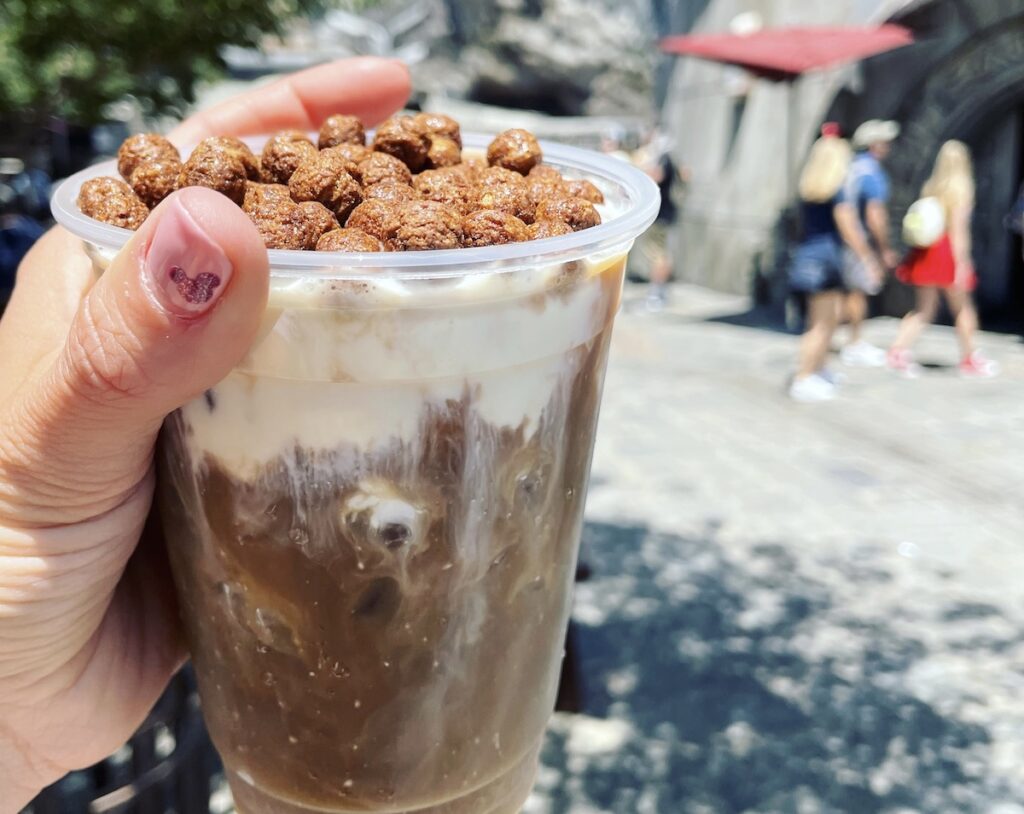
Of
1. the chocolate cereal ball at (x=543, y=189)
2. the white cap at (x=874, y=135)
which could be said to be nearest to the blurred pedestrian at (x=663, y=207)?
the white cap at (x=874, y=135)

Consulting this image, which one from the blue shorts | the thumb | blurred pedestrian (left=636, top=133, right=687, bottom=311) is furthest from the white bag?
the thumb

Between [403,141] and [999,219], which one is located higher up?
[403,141]

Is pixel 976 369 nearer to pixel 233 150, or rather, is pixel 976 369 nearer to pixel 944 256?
pixel 944 256

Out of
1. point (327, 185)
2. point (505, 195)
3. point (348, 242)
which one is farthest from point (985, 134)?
point (348, 242)

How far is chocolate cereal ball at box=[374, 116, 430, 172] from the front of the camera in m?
1.42

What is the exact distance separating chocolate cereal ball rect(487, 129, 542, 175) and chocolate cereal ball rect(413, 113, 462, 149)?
3.9 inches

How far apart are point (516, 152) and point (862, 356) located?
6778mm

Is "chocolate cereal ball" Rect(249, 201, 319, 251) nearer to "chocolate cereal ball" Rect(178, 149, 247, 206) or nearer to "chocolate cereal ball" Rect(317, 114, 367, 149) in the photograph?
"chocolate cereal ball" Rect(178, 149, 247, 206)

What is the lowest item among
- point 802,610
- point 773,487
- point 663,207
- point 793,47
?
point 663,207

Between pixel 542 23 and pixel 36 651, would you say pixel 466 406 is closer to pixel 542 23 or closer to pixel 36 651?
→ pixel 36 651

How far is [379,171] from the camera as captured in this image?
1.31 m

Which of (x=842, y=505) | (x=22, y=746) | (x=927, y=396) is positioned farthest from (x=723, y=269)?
(x=22, y=746)

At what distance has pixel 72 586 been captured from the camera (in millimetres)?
1396

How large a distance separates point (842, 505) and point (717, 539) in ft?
2.71
